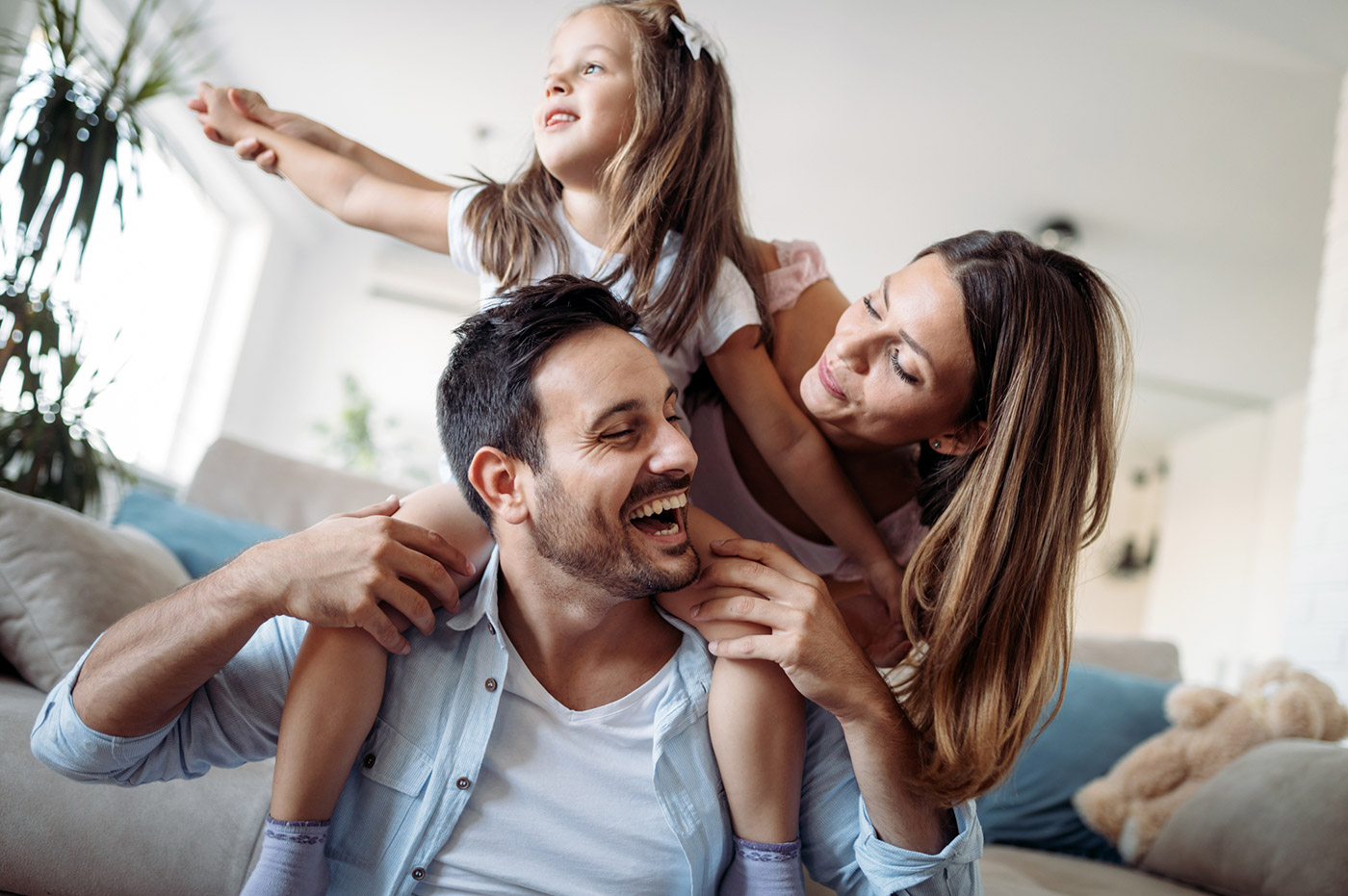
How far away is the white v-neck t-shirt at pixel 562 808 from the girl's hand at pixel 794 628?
16 centimetres

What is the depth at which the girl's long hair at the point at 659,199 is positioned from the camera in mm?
1519

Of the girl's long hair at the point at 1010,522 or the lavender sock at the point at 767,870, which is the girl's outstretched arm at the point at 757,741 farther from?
the girl's long hair at the point at 1010,522

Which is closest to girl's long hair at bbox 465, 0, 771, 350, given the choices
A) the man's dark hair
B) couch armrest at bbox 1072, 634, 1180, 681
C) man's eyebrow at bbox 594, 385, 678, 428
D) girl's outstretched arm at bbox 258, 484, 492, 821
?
the man's dark hair

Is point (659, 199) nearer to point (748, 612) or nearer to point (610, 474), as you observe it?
point (610, 474)

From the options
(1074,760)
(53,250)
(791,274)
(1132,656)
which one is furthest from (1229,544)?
(53,250)

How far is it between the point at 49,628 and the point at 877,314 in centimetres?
154

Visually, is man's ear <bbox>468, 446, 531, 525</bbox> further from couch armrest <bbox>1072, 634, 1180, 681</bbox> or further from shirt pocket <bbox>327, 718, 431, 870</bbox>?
couch armrest <bbox>1072, 634, 1180, 681</bbox>

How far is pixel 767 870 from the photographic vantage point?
4.35 ft

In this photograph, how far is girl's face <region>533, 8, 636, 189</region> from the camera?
5.11 ft

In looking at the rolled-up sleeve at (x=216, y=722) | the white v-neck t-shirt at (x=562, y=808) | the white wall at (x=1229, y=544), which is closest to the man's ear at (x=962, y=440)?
the white v-neck t-shirt at (x=562, y=808)

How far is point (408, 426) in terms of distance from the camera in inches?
295

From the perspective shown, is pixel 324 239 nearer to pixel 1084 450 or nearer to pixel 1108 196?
pixel 1108 196

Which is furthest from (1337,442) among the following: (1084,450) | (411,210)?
(411,210)

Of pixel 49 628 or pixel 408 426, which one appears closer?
pixel 49 628
